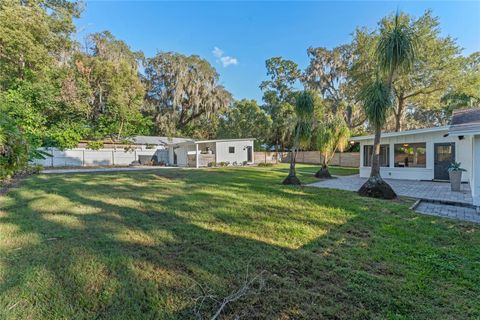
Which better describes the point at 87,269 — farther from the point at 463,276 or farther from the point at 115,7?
the point at 115,7

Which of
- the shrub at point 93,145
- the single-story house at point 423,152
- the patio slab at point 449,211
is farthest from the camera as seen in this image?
the shrub at point 93,145

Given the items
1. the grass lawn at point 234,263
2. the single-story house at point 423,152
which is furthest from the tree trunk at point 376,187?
the single-story house at point 423,152

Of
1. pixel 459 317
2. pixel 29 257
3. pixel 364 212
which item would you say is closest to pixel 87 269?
pixel 29 257

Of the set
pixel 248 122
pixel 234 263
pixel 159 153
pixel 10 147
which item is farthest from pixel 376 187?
pixel 159 153

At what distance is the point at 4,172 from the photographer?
150 inches

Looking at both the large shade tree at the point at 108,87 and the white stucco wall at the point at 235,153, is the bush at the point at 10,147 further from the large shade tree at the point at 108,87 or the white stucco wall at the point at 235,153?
the large shade tree at the point at 108,87

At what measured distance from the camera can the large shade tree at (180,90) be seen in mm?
27344

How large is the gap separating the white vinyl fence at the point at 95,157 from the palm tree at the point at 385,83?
22.2 metres

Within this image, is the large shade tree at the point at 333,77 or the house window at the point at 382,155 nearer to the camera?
the house window at the point at 382,155

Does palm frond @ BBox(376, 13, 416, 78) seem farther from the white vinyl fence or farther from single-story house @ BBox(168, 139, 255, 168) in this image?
the white vinyl fence

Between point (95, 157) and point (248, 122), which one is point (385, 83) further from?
point (95, 157)

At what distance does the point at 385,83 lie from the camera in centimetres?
782

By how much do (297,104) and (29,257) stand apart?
31.2 ft

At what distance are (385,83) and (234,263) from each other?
813 cm
